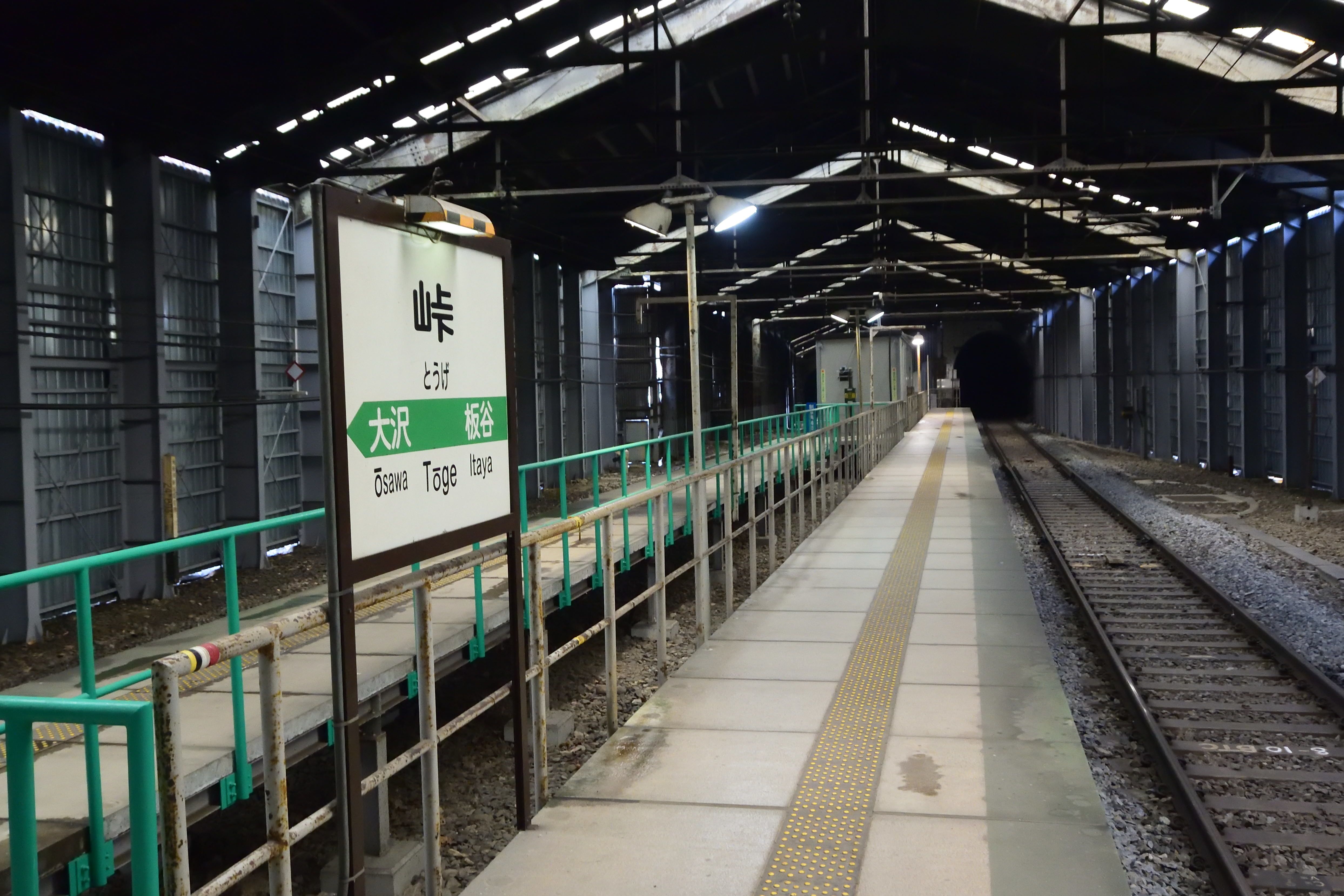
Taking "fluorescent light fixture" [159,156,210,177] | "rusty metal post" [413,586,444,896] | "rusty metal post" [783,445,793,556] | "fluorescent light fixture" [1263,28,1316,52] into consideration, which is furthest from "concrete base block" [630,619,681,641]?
"fluorescent light fixture" [1263,28,1316,52]

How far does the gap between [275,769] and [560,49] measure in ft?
47.0

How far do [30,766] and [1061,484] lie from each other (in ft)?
76.5

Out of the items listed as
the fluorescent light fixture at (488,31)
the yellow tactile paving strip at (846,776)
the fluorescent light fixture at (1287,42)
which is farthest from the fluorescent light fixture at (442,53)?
the fluorescent light fixture at (1287,42)

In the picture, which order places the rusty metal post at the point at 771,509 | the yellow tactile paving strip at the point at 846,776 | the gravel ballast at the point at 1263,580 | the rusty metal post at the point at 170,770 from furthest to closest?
1. the rusty metal post at the point at 771,509
2. the gravel ballast at the point at 1263,580
3. the yellow tactile paving strip at the point at 846,776
4. the rusty metal post at the point at 170,770

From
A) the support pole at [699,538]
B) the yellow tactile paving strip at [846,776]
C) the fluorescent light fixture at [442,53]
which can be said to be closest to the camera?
the yellow tactile paving strip at [846,776]

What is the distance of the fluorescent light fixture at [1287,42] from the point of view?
14.2 meters

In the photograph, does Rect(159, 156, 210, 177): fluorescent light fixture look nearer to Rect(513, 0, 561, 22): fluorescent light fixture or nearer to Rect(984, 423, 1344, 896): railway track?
Rect(513, 0, 561, 22): fluorescent light fixture

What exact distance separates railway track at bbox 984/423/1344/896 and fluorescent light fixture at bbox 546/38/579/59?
935 cm

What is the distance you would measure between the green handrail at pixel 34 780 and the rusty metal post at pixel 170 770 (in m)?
0.13

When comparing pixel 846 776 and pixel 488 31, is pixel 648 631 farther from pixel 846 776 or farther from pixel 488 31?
pixel 488 31

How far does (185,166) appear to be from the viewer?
44.0 feet

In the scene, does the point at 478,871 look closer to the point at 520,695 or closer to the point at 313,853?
the point at 313,853

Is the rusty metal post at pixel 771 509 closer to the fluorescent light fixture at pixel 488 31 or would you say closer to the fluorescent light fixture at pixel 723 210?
the fluorescent light fixture at pixel 723 210

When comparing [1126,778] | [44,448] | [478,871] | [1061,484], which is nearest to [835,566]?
[1126,778]
